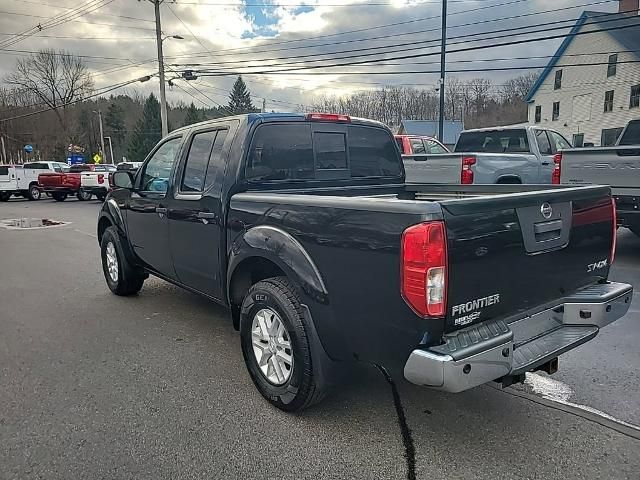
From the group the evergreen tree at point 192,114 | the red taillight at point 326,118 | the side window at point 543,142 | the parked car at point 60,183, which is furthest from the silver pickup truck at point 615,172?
the evergreen tree at point 192,114

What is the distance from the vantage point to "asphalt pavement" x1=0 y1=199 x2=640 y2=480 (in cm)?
261

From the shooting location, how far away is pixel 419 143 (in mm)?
13531

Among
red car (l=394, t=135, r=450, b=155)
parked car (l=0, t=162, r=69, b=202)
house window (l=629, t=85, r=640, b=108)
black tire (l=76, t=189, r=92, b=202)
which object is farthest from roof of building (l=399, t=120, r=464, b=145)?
red car (l=394, t=135, r=450, b=155)

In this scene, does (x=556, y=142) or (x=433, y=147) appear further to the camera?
(x=433, y=147)

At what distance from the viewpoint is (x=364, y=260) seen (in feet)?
8.25

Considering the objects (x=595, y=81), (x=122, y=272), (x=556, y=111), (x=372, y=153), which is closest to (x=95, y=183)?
(x=122, y=272)

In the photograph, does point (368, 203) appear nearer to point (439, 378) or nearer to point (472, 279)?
point (472, 279)

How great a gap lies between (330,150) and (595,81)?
123 feet

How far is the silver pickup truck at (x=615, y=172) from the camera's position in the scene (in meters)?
6.68

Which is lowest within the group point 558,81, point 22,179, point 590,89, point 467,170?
point 22,179

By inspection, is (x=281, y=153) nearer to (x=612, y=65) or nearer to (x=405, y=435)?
(x=405, y=435)

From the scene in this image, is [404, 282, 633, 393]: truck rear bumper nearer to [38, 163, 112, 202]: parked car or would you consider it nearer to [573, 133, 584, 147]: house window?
[38, 163, 112, 202]: parked car

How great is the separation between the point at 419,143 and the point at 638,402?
11.0 metres

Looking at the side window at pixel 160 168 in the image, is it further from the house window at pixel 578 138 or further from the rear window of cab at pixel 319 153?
the house window at pixel 578 138
